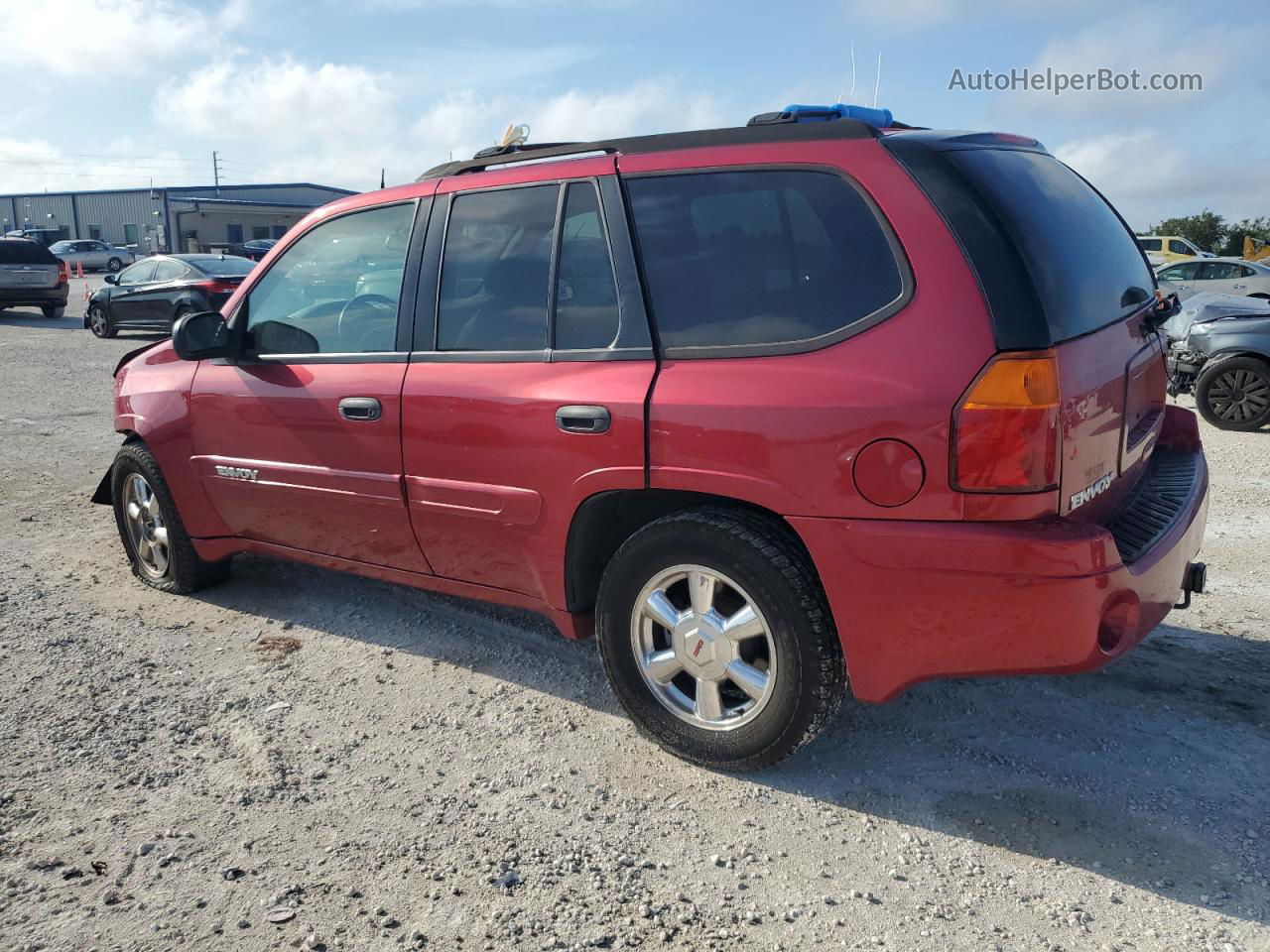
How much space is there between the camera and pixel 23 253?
2156 cm

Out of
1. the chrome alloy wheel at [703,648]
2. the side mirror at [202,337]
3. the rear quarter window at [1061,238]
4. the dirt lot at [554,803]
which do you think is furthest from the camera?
the side mirror at [202,337]

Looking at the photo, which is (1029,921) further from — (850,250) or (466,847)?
(850,250)

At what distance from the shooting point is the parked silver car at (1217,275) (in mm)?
18625

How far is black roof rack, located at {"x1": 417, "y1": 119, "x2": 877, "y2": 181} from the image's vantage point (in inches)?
116

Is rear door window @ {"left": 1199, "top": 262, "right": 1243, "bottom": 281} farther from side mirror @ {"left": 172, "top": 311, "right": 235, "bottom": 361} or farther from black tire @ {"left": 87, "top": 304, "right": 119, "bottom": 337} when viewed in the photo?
black tire @ {"left": 87, "top": 304, "right": 119, "bottom": 337}

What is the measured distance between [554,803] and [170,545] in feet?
8.94

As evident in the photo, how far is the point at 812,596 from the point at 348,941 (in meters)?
1.47

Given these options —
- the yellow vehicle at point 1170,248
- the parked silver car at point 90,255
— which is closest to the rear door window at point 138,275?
the yellow vehicle at point 1170,248

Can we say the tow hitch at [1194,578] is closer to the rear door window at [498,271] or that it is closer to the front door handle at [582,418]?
the front door handle at [582,418]

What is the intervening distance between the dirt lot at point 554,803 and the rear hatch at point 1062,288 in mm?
890

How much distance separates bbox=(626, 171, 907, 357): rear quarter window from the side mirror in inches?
78.2

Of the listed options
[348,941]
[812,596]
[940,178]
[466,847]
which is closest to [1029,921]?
[812,596]

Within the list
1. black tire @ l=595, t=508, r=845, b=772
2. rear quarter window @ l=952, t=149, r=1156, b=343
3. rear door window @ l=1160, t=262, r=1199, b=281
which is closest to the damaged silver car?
rear quarter window @ l=952, t=149, r=1156, b=343

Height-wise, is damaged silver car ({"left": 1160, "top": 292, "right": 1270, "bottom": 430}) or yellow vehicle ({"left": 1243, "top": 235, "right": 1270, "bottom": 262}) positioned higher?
yellow vehicle ({"left": 1243, "top": 235, "right": 1270, "bottom": 262})
